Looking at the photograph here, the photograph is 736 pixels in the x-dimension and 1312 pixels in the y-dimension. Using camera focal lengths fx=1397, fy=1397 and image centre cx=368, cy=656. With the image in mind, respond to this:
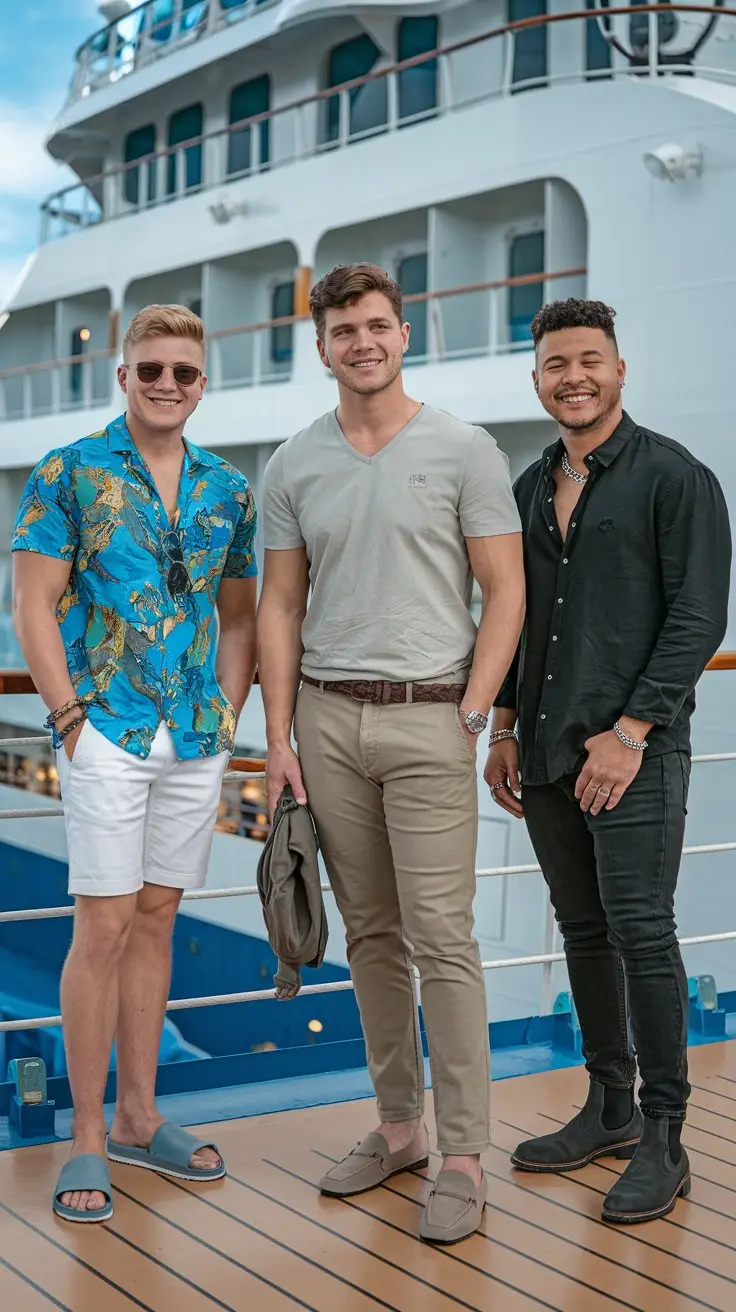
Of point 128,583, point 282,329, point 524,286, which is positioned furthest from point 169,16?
point 128,583

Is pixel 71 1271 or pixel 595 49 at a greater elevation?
pixel 595 49

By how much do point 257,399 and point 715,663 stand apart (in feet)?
25.4

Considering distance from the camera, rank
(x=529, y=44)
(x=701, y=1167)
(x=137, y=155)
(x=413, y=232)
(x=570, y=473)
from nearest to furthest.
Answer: (x=570, y=473)
(x=701, y=1167)
(x=529, y=44)
(x=413, y=232)
(x=137, y=155)

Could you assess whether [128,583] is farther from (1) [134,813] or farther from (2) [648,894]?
(2) [648,894]

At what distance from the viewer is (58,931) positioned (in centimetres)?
1114

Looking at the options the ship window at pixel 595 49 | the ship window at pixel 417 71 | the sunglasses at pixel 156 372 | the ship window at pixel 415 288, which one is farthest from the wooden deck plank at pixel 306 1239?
the ship window at pixel 417 71

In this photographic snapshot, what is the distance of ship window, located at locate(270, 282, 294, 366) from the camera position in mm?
11812

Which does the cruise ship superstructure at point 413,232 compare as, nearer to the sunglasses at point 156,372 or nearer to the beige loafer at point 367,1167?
the beige loafer at point 367,1167

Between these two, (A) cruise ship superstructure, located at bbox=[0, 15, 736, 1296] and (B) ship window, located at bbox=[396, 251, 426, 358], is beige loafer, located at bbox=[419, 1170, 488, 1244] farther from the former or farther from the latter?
(B) ship window, located at bbox=[396, 251, 426, 358]

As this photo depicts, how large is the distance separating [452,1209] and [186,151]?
1224 cm

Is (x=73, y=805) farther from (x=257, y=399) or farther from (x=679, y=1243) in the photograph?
(x=257, y=399)

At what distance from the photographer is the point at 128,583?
2.47m

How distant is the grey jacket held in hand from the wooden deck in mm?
Answer: 443

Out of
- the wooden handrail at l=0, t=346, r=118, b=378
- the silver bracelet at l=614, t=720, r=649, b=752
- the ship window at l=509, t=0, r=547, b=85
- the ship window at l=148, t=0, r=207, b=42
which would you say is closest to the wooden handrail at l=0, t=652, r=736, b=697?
the silver bracelet at l=614, t=720, r=649, b=752
